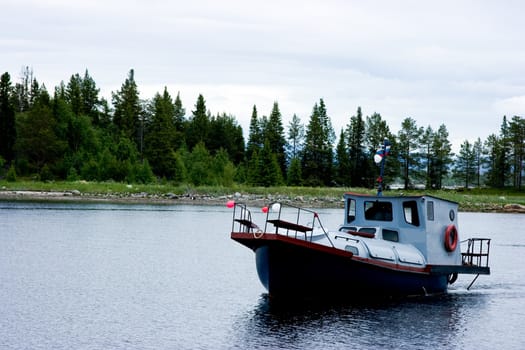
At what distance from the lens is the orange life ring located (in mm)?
28453

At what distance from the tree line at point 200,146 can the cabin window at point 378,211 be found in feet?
279

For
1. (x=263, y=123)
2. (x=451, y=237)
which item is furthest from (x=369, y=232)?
(x=263, y=123)

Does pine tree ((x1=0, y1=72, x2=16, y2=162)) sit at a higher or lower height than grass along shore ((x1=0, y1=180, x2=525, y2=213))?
higher

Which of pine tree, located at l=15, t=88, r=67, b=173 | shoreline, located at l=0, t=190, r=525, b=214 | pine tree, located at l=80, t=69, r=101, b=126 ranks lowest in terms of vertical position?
shoreline, located at l=0, t=190, r=525, b=214

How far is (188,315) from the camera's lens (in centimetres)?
2439

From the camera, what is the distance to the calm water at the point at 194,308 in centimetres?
2127

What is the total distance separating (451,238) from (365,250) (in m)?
5.58

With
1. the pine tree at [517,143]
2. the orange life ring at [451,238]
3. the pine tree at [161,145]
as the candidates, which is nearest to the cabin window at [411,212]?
the orange life ring at [451,238]

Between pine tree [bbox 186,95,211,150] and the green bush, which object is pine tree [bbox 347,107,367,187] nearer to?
pine tree [bbox 186,95,211,150]

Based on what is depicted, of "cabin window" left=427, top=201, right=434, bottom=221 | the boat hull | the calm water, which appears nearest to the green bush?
the calm water

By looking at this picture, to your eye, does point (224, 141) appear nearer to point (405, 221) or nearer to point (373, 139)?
point (373, 139)

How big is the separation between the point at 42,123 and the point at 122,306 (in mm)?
90532

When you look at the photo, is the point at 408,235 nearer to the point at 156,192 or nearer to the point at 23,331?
the point at 23,331

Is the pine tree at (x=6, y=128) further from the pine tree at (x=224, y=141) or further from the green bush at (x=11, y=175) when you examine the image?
the pine tree at (x=224, y=141)
